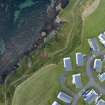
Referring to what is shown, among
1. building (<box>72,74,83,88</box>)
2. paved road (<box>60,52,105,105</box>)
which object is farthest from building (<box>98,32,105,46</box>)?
building (<box>72,74,83,88</box>)

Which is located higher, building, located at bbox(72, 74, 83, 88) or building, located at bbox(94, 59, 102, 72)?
building, located at bbox(94, 59, 102, 72)

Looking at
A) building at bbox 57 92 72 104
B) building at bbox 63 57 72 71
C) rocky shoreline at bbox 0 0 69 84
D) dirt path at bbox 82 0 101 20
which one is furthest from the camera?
rocky shoreline at bbox 0 0 69 84

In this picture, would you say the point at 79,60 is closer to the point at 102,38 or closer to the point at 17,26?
the point at 102,38

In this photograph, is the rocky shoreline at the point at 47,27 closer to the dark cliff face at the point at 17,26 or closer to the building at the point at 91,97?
the dark cliff face at the point at 17,26

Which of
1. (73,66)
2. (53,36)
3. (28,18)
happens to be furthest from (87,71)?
(28,18)

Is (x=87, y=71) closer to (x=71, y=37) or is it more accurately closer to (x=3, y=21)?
(x=71, y=37)

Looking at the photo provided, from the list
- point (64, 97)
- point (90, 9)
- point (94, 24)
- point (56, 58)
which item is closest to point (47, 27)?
point (56, 58)

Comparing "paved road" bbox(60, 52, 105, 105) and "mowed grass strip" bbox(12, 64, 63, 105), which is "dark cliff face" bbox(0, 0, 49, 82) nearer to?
"mowed grass strip" bbox(12, 64, 63, 105)
